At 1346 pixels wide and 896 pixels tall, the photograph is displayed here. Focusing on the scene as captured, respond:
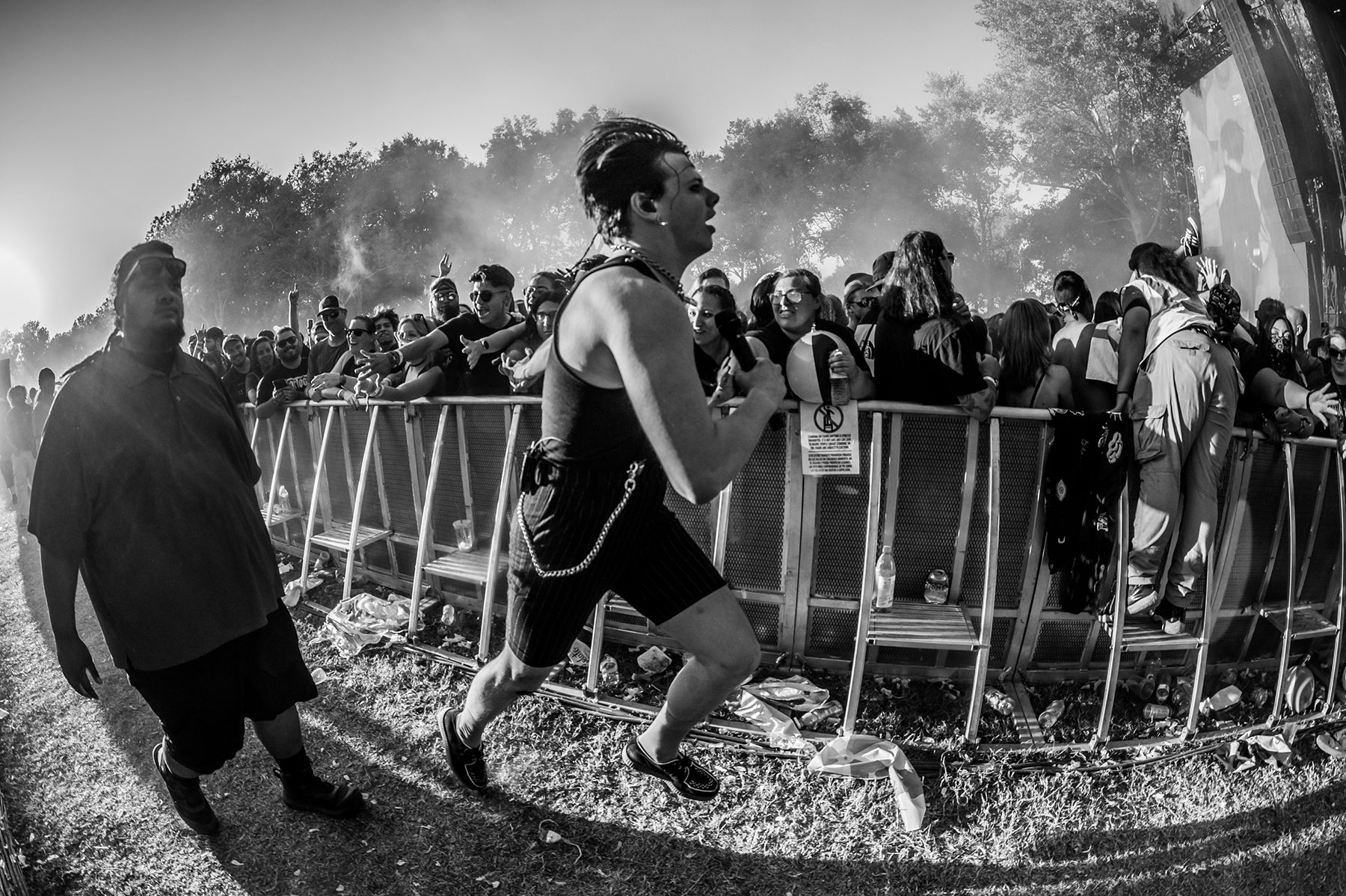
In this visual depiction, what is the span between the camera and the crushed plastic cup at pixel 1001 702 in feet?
11.7

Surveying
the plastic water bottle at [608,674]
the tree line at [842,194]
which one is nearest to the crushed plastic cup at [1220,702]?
the plastic water bottle at [608,674]

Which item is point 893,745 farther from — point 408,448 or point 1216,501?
point 408,448

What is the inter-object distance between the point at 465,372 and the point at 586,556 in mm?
3273

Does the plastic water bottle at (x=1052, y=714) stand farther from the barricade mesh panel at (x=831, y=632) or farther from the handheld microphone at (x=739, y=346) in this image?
the handheld microphone at (x=739, y=346)

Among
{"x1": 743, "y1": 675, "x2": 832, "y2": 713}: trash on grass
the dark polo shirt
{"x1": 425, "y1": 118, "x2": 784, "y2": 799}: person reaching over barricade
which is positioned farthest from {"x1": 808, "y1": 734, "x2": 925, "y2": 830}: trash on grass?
the dark polo shirt

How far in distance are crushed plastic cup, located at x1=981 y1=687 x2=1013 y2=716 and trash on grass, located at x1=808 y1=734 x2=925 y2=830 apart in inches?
26.8

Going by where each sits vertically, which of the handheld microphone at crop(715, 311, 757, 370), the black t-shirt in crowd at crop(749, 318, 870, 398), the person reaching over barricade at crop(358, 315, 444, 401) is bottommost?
the person reaching over barricade at crop(358, 315, 444, 401)

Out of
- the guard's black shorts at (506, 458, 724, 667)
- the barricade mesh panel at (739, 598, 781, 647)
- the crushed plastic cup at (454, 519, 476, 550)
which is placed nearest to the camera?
the guard's black shorts at (506, 458, 724, 667)

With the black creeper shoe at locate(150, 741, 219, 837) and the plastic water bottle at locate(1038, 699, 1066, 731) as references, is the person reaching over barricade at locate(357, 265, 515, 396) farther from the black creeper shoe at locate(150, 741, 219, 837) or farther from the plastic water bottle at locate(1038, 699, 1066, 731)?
the plastic water bottle at locate(1038, 699, 1066, 731)

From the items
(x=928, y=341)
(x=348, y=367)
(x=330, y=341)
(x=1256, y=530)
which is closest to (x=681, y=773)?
(x=928, y=341)

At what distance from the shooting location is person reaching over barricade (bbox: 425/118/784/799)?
186 cm

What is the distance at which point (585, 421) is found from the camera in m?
2.12

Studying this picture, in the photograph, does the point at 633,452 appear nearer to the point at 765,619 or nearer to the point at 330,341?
the point at 765,619

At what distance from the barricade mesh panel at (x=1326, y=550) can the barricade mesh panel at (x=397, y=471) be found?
5311 mm
